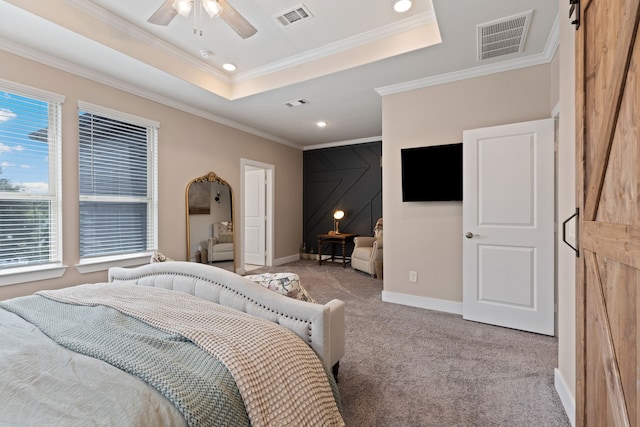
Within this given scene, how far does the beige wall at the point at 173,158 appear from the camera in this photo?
9.41ft

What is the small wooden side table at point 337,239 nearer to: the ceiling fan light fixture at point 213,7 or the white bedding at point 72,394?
the ceiling fan light fixture at point 213,7

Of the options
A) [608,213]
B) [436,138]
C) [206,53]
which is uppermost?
[206,53]

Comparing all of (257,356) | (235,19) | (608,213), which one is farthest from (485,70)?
(257,356)

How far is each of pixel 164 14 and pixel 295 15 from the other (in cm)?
106

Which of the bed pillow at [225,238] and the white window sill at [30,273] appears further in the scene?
the bed pillow at [225,238]

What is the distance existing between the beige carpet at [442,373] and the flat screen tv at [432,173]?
1.31 m

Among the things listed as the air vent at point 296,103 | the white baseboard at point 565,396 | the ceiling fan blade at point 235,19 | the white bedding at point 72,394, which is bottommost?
the white baseboard at point 565,396

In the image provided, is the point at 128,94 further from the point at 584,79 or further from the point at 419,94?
the point at 584,79

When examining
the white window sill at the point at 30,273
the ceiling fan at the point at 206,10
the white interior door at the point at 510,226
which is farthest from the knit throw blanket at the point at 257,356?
the white interior door at the point at 510,226

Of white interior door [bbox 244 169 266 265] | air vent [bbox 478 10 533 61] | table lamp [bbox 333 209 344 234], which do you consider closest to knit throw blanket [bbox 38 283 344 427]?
air vent [bbox 478 10 533 61]

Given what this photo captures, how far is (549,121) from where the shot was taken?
2.71m

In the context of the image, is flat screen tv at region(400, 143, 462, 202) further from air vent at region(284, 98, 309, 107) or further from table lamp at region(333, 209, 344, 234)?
table lamp at region(333, 209, 344, 234)

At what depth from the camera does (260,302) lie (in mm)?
1625

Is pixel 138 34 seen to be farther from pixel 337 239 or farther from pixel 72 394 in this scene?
pixel 337 239
